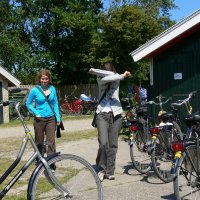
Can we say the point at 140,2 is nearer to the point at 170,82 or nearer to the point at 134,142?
the point at 170,82

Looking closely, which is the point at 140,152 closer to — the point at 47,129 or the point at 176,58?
the point at 47,129

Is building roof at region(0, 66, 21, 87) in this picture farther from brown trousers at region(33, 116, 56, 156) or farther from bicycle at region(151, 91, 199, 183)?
bicycle at region(151, 91, 199, 183)

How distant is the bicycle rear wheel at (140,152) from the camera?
25.2 ft

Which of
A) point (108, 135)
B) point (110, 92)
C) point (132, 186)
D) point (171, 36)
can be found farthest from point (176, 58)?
point (132, 186)

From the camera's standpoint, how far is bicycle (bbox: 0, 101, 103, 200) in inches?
181

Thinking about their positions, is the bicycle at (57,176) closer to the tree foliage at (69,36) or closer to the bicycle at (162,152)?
the bicycle at (162,152)

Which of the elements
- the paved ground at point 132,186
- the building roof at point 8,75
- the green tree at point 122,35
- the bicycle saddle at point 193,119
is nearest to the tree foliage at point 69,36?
the green tree at point 122,35

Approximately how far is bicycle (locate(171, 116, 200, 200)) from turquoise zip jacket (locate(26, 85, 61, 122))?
301 cm

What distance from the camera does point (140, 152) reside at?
7801mm

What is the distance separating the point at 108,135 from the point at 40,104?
50.8 inches

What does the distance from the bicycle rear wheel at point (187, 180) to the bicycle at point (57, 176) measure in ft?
2.97

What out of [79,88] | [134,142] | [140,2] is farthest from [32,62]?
A: [134,142]

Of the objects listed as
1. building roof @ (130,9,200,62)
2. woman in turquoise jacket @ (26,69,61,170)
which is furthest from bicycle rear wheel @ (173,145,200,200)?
building roof @ (130,9,200,62)

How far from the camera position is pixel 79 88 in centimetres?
3275
